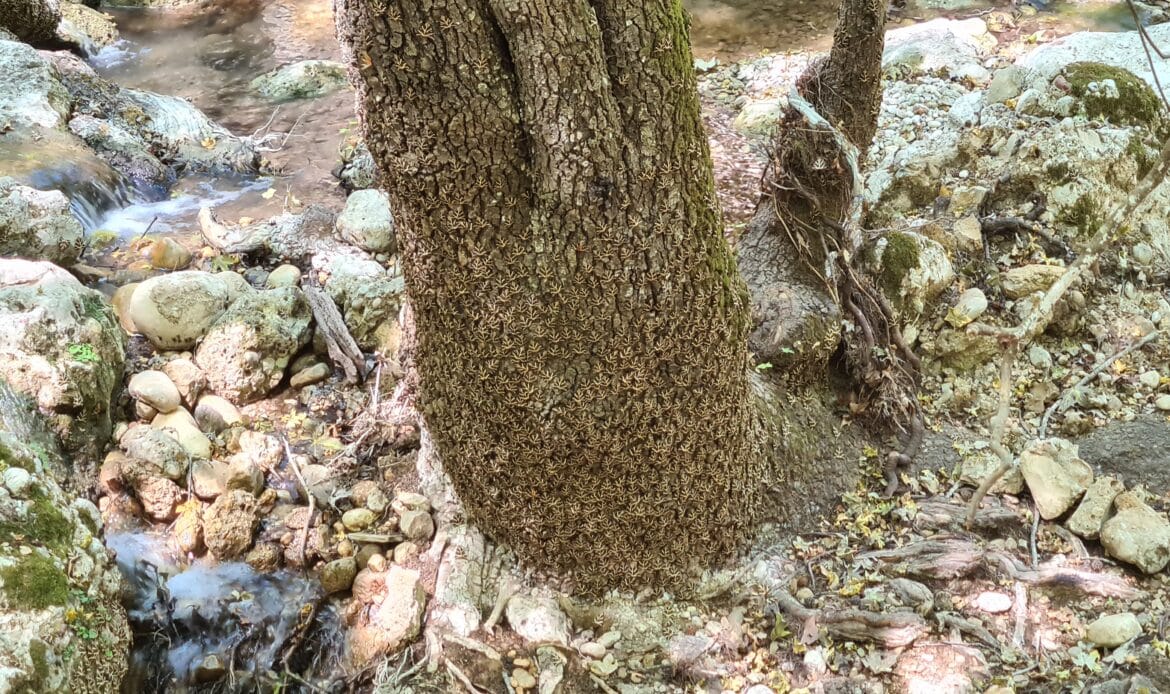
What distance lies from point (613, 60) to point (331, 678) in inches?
84.9

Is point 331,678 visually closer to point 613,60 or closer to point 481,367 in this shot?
point 481,367

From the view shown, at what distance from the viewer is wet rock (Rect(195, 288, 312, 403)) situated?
146 inches

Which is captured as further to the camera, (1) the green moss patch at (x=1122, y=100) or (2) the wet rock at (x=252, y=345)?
(1) the green moss patch at (x=1122, y=100)

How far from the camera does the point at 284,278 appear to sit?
442 cm

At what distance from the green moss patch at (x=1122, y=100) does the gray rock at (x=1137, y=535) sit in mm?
2297

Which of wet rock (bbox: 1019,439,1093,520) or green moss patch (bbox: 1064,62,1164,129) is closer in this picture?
wet rock (bbox: 1019,439,1093,520)

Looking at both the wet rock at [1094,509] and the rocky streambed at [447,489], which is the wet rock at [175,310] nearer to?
the rocky streambed at [447,489]

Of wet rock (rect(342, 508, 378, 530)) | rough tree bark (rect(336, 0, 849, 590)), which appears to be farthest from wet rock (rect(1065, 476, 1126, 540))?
wet rock (rect(342, 508, 378, 530))

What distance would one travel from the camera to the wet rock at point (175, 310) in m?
3.87

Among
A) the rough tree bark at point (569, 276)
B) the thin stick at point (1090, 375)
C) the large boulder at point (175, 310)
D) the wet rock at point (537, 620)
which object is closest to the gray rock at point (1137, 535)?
the thin stick at point (1090, 375)

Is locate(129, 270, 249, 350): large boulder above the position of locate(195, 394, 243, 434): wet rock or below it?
above

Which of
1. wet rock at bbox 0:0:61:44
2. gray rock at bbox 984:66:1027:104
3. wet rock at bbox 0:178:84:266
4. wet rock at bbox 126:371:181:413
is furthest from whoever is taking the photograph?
wet rock at bbox 0:0:61:44

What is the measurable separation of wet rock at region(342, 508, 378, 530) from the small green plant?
55.7 inches

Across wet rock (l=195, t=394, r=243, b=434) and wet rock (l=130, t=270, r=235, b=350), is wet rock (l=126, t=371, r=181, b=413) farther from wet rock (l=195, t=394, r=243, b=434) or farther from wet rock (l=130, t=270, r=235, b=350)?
wet rock (l=130, t=270, r=235, b=350)
